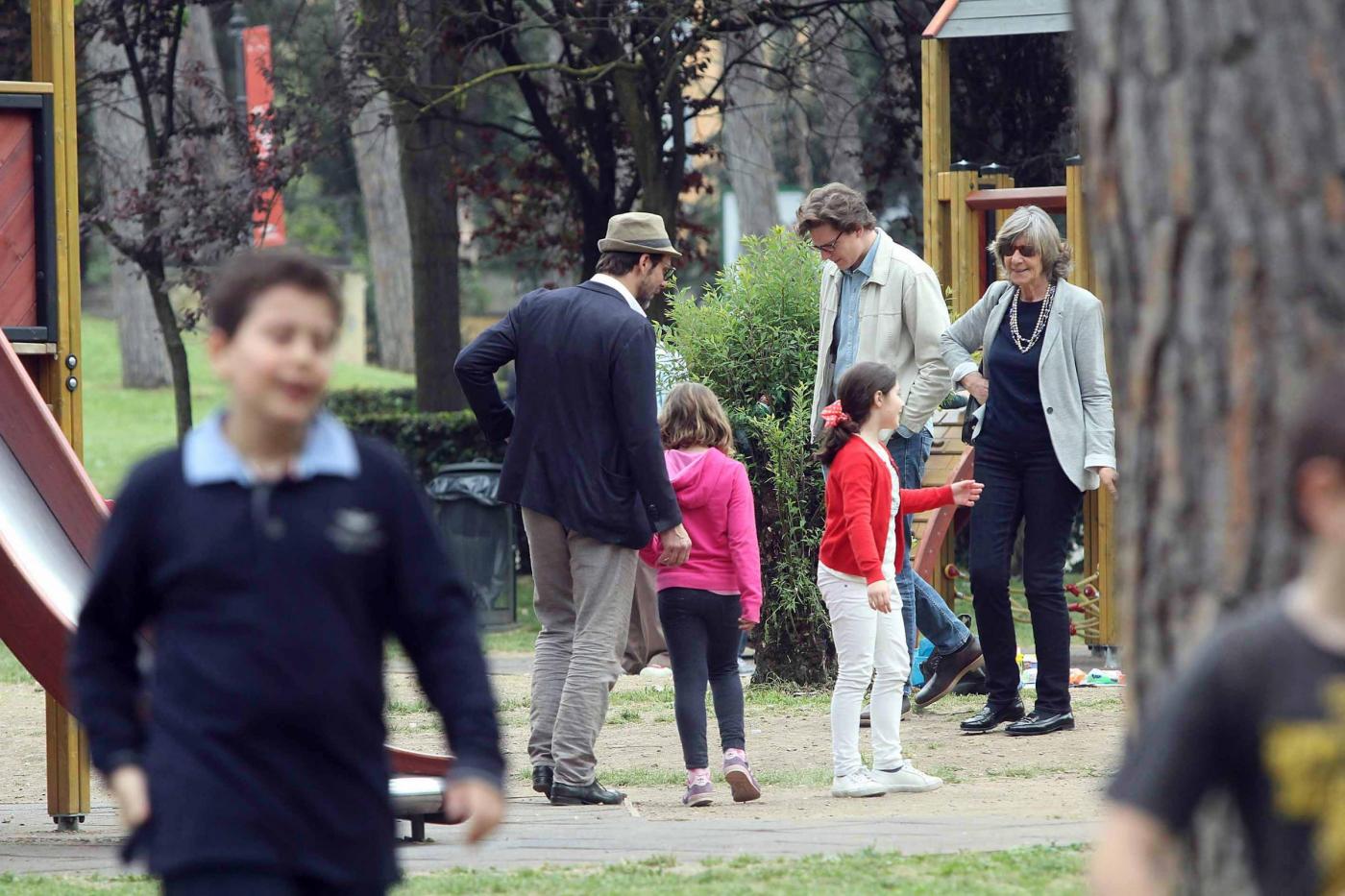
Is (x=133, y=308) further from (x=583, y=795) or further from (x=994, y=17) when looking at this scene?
(x=583, y=795)

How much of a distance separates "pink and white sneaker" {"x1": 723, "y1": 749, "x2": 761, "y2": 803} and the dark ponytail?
1.03 m

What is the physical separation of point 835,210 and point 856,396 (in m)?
1.51

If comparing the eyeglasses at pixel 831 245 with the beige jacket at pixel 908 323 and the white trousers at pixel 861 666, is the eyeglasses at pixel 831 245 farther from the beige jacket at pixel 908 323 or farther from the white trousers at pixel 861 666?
the white trousers at pixel 861 666

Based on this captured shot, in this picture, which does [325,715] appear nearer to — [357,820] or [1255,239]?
[357,820]

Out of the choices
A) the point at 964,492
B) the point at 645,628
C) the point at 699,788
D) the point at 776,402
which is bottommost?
the point at 699,788

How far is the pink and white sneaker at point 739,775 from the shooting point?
6.60 meters

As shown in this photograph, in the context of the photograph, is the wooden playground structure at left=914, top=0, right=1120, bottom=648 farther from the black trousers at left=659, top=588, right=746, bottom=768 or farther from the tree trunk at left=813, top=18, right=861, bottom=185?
the tree trunk at left=813, top=18, right=861, bottom=185

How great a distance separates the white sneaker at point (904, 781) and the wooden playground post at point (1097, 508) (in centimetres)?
328

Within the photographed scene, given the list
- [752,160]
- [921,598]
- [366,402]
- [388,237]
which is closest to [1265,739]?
[921,598]

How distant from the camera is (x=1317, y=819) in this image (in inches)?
88.3

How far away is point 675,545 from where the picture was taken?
21.4ft

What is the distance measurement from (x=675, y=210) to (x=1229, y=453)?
13.4m

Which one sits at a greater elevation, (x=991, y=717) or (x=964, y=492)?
(x=964, y=492)

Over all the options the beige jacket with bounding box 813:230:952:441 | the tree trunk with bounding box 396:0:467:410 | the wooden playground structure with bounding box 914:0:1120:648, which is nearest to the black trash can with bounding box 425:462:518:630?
the tree trunk with bounding box 396:0:467:410
